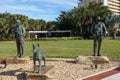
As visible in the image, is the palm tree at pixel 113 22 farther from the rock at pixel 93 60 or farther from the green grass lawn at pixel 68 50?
the rock at pixel 93 60

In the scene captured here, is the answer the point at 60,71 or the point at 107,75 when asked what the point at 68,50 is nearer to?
the point at 60,71

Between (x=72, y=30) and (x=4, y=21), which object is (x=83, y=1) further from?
(x=4, y=21)

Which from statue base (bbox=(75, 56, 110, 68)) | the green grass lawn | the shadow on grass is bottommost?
the shadow on grass

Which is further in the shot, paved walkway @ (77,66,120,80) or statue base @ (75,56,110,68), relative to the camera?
statue base @ (75,56,110,68)

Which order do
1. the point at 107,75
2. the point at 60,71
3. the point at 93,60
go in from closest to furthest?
the point at 107,75, the point at 60,71, the point at 93,60

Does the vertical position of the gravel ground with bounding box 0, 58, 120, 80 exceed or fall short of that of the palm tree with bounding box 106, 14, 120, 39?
it falls short

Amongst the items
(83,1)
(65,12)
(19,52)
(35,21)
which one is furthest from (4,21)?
(83,1)

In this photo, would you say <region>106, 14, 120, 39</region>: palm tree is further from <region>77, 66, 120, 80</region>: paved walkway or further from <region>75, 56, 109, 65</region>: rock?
<region>77, 66, 120, 80</region>: paved walkway

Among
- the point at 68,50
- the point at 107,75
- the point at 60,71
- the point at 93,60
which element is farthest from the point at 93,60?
the point at 68,50

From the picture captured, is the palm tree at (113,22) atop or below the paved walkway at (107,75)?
atop

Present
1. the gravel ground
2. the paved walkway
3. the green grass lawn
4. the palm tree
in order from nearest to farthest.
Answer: the paved walkway < the gravel ground < the green grass lawn < the palm tree

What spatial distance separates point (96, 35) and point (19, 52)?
4.20 m

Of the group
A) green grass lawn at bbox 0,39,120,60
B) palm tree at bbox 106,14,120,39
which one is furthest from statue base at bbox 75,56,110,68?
palm tree at bbox 106,14,120,39

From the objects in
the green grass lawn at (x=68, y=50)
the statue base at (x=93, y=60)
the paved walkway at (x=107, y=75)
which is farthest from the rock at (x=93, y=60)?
the green grass lawn at (x=68, y=50)
